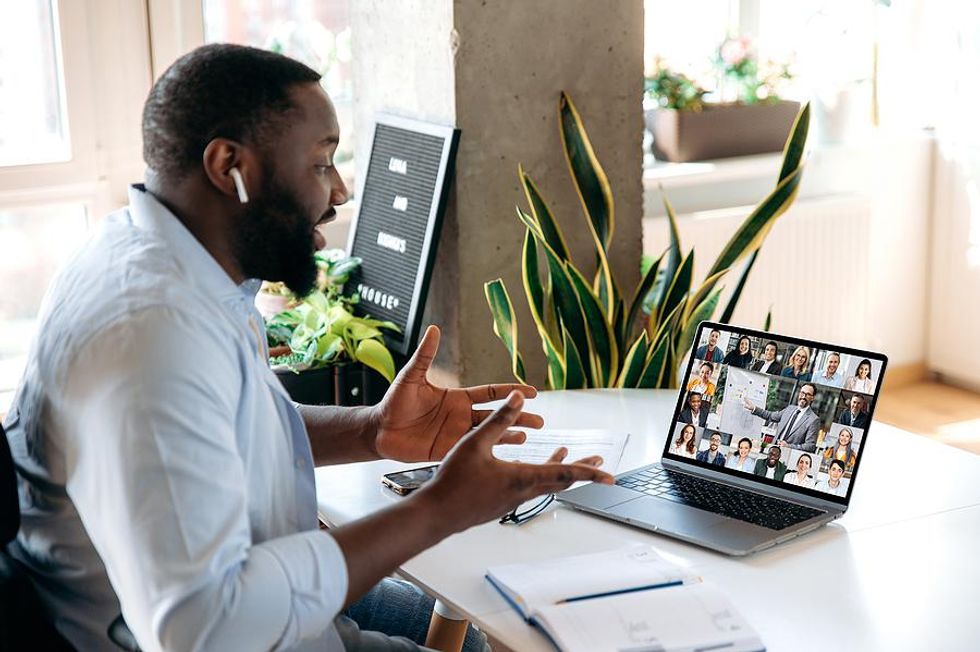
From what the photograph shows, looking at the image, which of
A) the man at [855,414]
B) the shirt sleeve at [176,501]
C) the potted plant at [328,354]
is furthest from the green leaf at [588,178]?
the shirt sleeve at [176,501]

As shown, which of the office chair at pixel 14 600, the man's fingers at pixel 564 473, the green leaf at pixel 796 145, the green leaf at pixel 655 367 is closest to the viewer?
the office chair at pixel 14 600

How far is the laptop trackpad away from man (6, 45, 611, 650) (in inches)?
8.9

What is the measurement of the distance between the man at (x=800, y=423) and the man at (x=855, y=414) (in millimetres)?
40

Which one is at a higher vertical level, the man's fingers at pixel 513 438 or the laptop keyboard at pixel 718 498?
the man's fingers at pixel 513 438

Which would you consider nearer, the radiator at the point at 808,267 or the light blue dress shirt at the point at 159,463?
the light blue dress shirt at the point at 159,463

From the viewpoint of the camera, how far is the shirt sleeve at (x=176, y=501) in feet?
4.04

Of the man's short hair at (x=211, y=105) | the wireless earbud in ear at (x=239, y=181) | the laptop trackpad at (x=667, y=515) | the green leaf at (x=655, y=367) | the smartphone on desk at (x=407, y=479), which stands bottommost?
the green leaf at (x=655, y=367)

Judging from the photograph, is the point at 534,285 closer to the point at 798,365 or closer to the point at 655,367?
the point at 655,367

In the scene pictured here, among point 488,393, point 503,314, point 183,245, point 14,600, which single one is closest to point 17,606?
point 14,600

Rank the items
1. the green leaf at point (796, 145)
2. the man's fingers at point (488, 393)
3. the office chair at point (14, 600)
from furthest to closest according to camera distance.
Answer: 1. the green leaf at point (796, 145)
2. the man's fingers at point (488, 393)
3. the office chair at point (14, 600)

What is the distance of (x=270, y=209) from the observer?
1497mm

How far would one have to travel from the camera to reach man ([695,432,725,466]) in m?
1.91

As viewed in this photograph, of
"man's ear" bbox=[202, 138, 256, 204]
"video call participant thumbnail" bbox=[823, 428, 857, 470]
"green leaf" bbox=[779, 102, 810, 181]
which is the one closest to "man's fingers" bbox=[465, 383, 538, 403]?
"video call participant thumbnail" bbox=[823, 428, 857, 470]

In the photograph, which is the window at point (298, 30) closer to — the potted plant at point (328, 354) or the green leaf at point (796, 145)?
the potted plant at point (328, 354)
